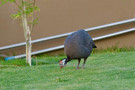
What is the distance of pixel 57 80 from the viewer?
5957 mm

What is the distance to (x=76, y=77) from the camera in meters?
6.24

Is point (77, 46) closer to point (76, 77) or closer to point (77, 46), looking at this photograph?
point (77, 46)

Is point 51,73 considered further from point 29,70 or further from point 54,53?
point 54,53

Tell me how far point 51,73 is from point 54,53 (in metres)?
3.34

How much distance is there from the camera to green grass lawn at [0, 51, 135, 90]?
542 cm


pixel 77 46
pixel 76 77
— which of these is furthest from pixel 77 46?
pixel 76 77

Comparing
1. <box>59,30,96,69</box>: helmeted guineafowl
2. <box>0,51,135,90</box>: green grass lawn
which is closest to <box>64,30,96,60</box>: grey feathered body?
<box>59,30,96,69</box>: helmeted guineafowl

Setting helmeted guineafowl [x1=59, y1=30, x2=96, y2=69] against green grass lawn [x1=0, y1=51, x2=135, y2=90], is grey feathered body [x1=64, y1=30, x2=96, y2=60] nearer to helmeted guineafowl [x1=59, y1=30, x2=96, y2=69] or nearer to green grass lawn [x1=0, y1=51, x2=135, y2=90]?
helmeted guineafowl [x1=59, y1=30, x2=96, y2=69]

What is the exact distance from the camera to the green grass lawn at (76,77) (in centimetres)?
542

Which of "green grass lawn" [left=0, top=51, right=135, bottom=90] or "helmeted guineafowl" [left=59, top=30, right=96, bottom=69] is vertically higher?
"helmeted guineafowl" [left=59, top=30, right=96, bottom=69]

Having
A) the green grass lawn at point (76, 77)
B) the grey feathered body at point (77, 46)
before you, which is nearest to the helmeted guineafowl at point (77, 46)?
the grey feathered body at point (77, 46)

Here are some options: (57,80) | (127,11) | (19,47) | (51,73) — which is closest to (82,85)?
(57,80)

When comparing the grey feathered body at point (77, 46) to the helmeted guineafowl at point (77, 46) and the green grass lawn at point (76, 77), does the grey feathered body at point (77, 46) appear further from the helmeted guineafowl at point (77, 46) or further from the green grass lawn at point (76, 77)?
the green grass lawn at point (76, 77)

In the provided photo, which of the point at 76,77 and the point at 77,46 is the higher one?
the point at 77,46
